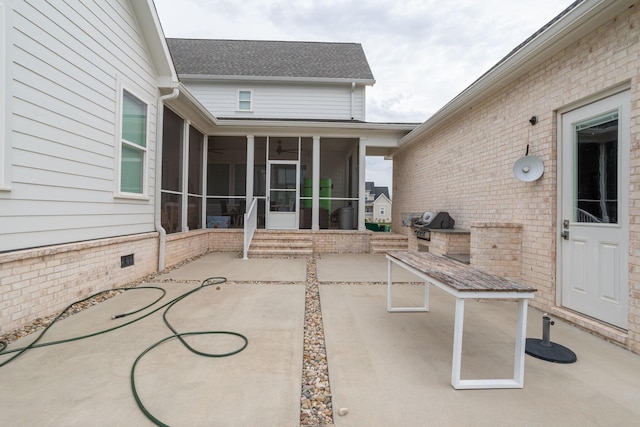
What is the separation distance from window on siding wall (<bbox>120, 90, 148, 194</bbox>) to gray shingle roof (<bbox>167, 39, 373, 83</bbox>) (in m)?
6.66

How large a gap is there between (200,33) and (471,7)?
1505cm

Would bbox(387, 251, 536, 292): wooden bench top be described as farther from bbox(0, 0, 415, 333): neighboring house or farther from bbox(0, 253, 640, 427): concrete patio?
bbox(0, 0, 415, 333): neighboring house

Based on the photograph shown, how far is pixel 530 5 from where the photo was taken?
18.1 feet

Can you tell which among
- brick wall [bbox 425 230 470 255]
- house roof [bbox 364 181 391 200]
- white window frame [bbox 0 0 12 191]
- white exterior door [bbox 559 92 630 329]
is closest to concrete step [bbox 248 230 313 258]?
brick wall [bbox 425 230 470 255]

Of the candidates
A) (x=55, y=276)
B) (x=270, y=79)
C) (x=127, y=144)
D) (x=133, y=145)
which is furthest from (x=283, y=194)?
(x=55, y=276)

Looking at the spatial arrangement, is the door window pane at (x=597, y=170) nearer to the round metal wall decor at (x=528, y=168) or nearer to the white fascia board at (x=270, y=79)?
the round metal wall decor at (x=528, y=168)

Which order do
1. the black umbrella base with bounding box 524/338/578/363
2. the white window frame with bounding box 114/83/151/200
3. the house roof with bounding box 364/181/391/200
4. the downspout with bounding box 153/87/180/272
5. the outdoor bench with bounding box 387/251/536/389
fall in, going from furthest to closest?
the house roof with bounding box 364/181/391/200 → the downspout with bounding box 153/87/180/272 → the white window frame with bounding box 114/83/151/200 → the black umbrella base with bounding box 524/338/578/363 → the outdoor bench with bounding box 387/251/536/389

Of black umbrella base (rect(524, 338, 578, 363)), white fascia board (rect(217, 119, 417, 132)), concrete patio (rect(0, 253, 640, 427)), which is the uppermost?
white fascia board (rect(217, 119, 417, 132))

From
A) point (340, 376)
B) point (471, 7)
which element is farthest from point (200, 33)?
point (340, 376)

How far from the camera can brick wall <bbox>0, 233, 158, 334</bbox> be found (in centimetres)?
279

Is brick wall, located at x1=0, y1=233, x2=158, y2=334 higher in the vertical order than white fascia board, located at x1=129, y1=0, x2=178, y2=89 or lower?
lower

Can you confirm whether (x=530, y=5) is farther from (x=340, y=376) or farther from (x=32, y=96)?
(x=32, y=96)

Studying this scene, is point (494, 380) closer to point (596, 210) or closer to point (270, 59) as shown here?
point (596, 210)

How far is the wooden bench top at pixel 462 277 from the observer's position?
1.93m
